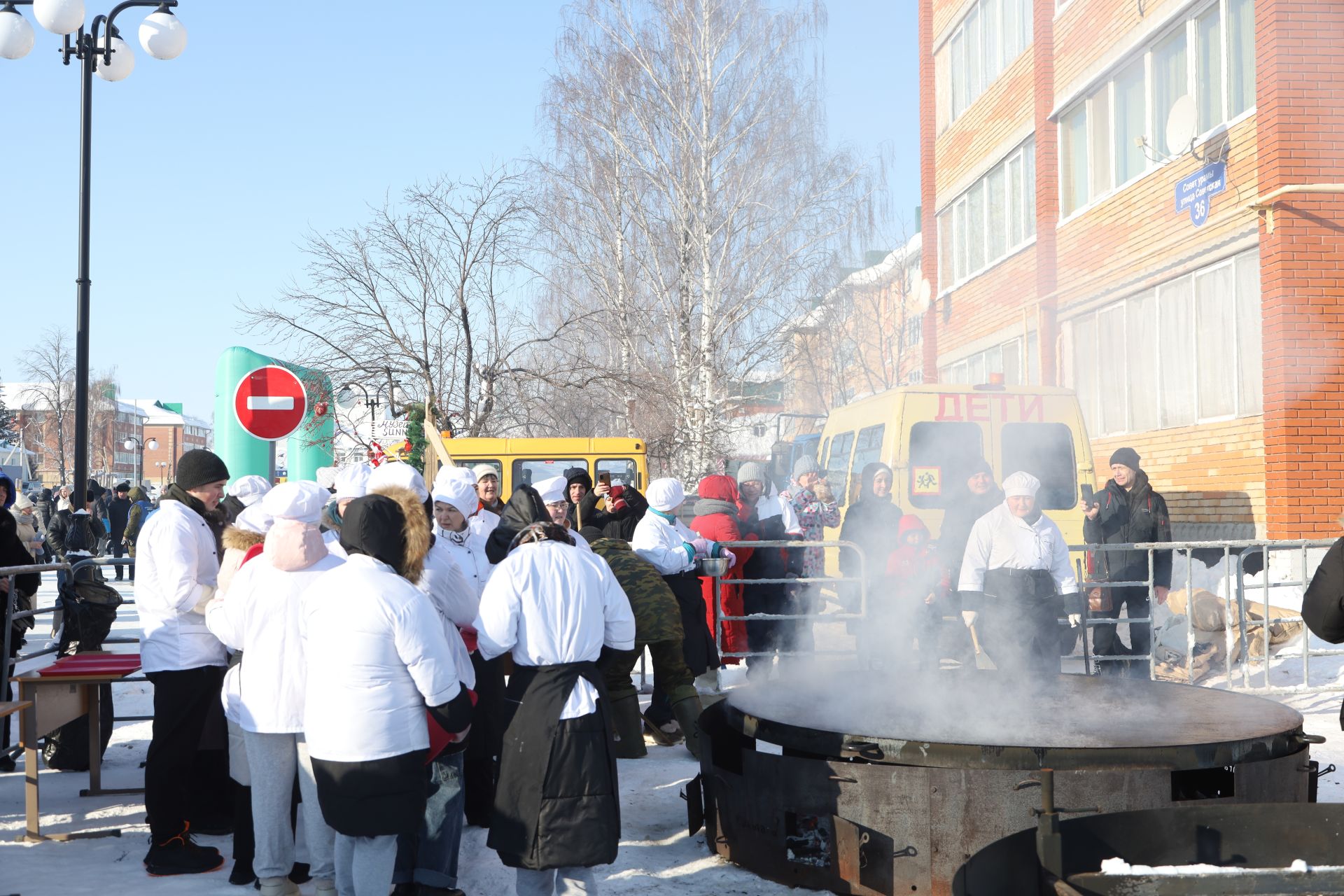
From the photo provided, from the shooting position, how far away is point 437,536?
18.7 feet

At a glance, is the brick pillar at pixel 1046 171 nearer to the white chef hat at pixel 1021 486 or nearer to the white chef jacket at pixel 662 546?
the white chef hat at pixel 1021 486

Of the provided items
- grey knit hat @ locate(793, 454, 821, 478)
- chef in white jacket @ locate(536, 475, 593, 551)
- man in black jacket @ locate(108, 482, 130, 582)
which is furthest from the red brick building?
man in black jacket @ locate(108, 482, 130, 582)

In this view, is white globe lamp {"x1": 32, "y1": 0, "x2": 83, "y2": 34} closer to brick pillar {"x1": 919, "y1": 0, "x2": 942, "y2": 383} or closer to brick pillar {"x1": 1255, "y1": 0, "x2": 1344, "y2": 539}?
brick pillar {"x1": 1255, "y1": 0, "x2": 1344, "y2": 539}

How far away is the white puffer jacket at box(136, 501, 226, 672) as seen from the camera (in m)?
5.27

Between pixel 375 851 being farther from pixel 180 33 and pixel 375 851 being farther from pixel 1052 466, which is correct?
pixel 180 33

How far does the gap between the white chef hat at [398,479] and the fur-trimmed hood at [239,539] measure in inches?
26.1

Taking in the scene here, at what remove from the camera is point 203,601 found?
17.4 ft

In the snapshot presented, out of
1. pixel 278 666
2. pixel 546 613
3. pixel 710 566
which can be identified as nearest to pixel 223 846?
pixel 278 666

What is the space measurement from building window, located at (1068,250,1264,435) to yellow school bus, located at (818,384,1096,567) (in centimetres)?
312

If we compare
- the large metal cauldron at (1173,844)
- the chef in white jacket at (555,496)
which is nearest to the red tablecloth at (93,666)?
the chef in white jacket at (555,496)

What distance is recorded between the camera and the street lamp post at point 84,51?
1009 cm

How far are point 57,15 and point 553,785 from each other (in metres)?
8.94

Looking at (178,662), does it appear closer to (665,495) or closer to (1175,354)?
(665,495)

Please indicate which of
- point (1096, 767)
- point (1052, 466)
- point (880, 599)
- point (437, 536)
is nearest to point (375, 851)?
point (437, 536)
